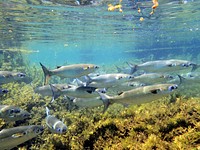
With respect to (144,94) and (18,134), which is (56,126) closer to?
(18,134)

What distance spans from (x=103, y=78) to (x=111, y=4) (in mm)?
15362

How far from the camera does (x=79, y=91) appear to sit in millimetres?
6531

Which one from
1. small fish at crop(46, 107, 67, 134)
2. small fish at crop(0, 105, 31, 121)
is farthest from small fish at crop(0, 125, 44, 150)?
small fish at crop(0, 105, 31, 121)

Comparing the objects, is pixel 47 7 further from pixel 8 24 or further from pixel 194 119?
pixel 194 119

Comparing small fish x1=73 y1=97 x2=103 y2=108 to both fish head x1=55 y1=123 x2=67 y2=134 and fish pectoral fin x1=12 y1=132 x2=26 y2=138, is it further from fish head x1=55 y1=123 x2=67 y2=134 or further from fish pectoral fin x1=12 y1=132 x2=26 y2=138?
fish pectoral fin x1=12 y1=132 x2=26 y2=138

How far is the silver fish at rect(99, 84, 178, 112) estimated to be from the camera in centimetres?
516

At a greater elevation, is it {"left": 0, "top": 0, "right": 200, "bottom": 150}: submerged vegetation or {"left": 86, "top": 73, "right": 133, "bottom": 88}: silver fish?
{"left": 86, "top": 73, "right": 133, "bottom": 88}: silver fish

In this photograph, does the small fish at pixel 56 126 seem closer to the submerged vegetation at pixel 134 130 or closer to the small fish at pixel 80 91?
the submerged vegetation at pixel 134 130

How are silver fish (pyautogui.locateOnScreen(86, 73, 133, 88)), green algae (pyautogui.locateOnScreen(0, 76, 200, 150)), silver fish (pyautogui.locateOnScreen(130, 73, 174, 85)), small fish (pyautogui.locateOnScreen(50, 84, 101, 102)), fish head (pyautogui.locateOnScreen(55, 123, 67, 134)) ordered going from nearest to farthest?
green algae (pyautogui.locateOnScreen(0, 76, 200, 150)) < fish head (pyautogui.locateOnScreen(55, 123, 67, 134)) < small fish (pyautogui.locateOnScreen(50, 84, 101, 102)) < silver fish (pyautogui.locateOnScreen(86, 73, 133, 88)) < silver fish (pyautogui.locateOnScreen(130, 73, 174, 85))

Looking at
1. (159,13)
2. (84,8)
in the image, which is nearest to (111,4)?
(84,8)

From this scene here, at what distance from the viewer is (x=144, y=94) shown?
5.29 metres

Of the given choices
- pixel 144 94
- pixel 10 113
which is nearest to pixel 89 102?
pixel 144 94

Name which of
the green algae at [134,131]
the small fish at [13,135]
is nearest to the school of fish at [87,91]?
the small fish at [13,135]

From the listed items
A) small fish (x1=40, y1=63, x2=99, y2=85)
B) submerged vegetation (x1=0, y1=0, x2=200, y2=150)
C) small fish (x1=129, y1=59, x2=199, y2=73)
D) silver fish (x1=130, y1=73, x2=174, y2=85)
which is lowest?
submerged vegetation (x1=0, y1=0, x2=200, y2=150)
